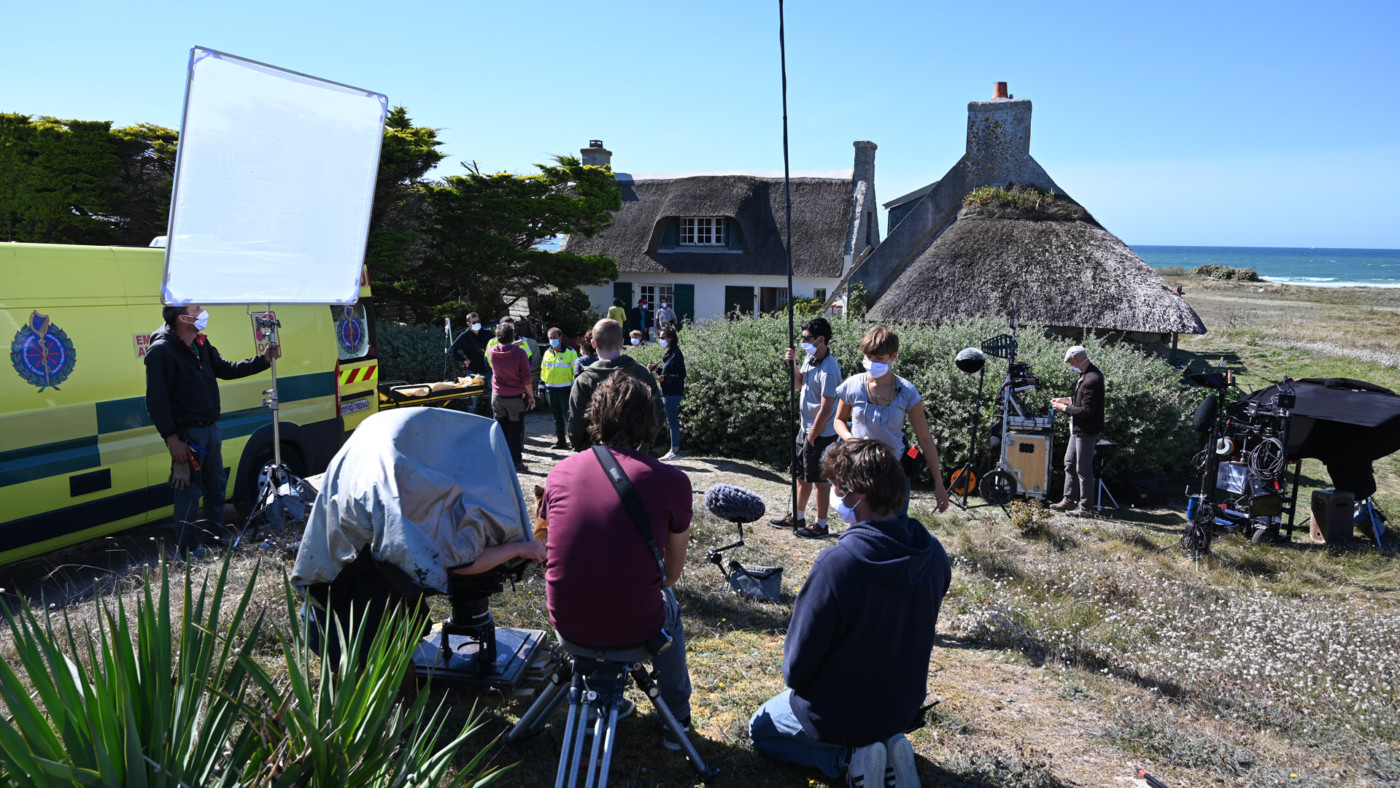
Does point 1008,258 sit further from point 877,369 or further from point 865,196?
point 865,196

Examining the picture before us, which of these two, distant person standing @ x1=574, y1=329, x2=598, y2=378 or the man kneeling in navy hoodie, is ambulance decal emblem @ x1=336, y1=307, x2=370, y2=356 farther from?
the man kneeling in navy hoodie

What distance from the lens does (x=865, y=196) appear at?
27.9 meters

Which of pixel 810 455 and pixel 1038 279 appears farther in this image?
pixel 1038 279

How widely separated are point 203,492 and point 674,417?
231 inches

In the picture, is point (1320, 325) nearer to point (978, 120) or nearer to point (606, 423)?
point (978, 120)

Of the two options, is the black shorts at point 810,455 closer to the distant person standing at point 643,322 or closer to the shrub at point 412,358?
the shrub at point 412,358

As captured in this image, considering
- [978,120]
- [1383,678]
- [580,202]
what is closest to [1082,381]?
[1383,678]

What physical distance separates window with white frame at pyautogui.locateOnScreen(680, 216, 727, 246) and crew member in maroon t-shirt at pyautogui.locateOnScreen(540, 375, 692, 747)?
2630 centimetres

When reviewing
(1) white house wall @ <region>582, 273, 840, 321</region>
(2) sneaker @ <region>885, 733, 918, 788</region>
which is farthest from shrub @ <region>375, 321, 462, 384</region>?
(2) sneaker @ <region>885, 733, 918, 788</region>

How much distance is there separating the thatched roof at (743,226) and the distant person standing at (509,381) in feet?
61.4

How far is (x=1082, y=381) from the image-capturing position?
29.0 ft

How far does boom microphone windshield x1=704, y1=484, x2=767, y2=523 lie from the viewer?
5.40 meters

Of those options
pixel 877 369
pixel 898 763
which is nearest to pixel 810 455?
pixel 877 369

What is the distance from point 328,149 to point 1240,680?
19.8 ft
